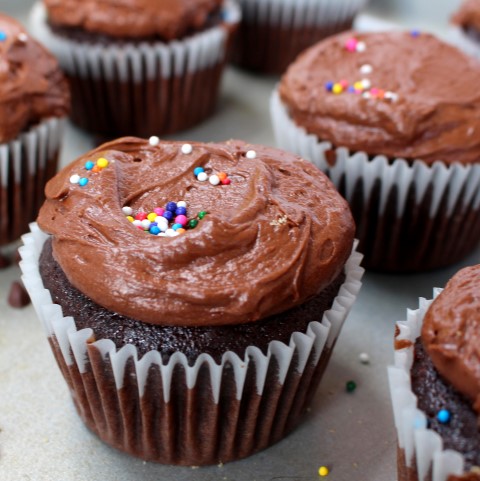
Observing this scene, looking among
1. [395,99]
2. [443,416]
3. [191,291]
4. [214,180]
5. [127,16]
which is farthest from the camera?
[127,16]

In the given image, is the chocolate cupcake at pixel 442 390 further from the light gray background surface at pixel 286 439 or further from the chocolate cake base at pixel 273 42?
the chocolate cake base at pixel 273 42

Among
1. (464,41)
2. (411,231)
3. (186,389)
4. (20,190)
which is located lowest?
(20,190)

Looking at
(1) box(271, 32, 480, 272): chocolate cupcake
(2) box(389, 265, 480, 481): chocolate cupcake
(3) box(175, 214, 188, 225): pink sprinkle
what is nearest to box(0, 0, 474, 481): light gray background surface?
(1) box(271, 32, 480, 272): chocolate cupcake

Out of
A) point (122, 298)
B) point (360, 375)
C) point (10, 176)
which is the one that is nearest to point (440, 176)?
point (360, 375)

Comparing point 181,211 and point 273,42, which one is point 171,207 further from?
point 273,42

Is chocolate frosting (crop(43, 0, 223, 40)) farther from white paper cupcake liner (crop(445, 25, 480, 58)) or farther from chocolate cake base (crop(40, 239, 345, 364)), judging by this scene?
chocolate cake base (crop(40, 239, 345, 364))

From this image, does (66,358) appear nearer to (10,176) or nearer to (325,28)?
(10,176)

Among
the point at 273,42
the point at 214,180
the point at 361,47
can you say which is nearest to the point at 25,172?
the point at 214,180
